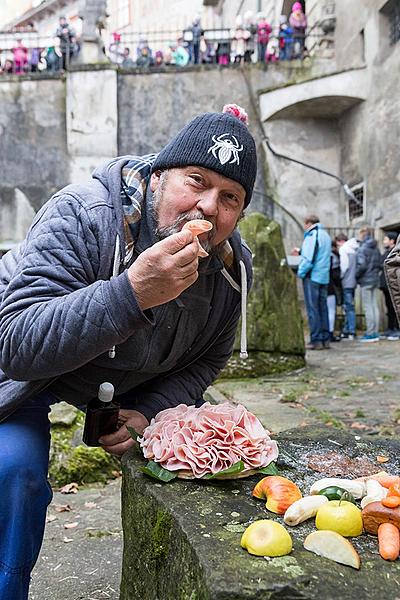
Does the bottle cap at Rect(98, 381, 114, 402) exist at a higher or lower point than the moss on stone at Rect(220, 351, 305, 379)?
higher

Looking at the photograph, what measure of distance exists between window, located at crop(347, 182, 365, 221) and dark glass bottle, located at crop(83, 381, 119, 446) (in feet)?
45.8

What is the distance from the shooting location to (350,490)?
1812 millimetres

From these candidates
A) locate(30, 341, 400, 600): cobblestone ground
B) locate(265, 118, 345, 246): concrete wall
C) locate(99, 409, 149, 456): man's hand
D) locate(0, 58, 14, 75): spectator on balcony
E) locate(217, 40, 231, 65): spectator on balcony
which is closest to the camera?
locate(99, 409, 149, 456): man's hand

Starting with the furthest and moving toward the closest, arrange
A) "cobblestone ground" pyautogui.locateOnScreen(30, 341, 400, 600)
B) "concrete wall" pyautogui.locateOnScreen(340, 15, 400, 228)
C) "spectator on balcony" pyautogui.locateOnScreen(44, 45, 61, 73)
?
"spectator on balcony" pyautogui.locateOnScreen(44, 45, 61, 73)
"concrete wall" pyautogui.locateOnScreen(340, 15, 400, 228)
"cobblestone ground" pyautogui.locateOnScreen(30, 341, 400, 600)

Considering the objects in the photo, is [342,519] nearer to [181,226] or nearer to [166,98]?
[181,226]

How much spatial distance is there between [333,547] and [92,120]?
1693 centimetres

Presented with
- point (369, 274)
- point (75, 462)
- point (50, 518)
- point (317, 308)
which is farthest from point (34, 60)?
point (50, 518)

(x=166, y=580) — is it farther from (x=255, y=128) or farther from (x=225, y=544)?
A: (x=255, y=128)

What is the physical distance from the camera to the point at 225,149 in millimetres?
2014

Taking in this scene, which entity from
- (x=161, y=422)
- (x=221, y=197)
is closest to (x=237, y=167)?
(x=221, y=197)

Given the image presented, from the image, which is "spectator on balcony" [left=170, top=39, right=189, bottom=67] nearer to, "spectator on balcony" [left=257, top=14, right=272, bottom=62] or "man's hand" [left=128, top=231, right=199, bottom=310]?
"spectator on balcony" [left=257, top=14, right=272, bottom=62]

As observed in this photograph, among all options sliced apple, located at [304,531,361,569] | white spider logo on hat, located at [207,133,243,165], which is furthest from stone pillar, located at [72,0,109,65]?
sliced apple, located at [304,531,361,569]

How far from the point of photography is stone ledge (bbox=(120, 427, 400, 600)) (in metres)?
1.30

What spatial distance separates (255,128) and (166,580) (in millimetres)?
15964
